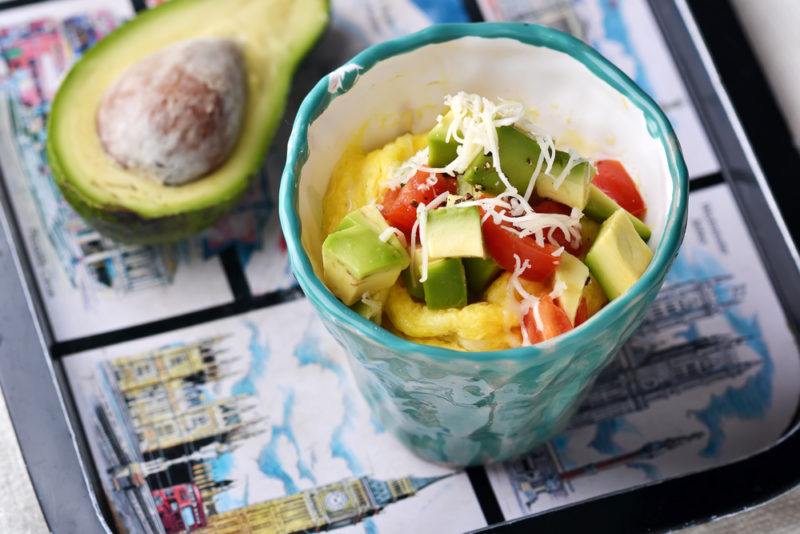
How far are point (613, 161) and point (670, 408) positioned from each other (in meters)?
0.32

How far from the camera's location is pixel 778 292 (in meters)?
1.18

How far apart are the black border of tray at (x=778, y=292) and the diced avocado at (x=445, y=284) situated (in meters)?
0.29

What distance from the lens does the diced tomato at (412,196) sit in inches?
33.6

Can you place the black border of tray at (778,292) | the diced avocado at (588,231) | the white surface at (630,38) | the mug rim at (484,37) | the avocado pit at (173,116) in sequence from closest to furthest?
the mug rim at (484,37) → the diced avocado at (588,231) → the black border of tray at (778,292) → the avocado pit at (173,116) → the white surface at (630,38)

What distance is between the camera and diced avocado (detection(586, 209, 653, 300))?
2.70 feet

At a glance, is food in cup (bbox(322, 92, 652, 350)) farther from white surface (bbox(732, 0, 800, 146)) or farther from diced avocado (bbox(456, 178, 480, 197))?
white surface (bbox(732, 0, 800, 146))

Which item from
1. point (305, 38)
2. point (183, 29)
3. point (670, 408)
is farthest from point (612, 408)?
point (183, 29)

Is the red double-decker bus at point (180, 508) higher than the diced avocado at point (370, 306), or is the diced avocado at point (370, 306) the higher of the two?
the diced avocado at point (370, 306)

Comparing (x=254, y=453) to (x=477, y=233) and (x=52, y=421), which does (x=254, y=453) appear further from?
(x=477, y=233)

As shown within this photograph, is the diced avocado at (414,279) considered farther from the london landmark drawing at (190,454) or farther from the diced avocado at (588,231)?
the london landmark drawing at (190,454)

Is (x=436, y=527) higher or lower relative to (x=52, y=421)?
lower

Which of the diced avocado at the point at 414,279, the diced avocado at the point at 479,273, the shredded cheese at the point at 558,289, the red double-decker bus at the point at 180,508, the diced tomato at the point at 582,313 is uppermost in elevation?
the diced avocado at the point at 414,279

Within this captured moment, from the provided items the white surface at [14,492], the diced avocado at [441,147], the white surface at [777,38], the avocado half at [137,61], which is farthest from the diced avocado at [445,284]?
the white surface at [777,38]

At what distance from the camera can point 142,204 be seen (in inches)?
43.8
